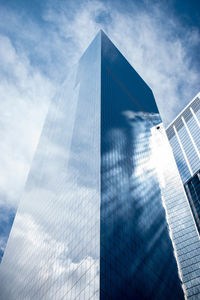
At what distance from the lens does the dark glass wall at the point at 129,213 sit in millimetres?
34906

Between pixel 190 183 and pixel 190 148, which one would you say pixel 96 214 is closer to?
pixel 190 183

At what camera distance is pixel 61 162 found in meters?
68.2

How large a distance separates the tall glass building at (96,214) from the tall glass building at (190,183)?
2965 centimetres

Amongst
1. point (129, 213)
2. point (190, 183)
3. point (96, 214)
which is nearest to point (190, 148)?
point (190, 183)

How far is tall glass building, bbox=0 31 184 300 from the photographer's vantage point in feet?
116

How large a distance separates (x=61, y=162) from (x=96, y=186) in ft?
89.1

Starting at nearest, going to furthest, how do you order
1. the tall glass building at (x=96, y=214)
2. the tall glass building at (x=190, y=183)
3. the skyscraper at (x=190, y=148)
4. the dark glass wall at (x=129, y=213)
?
the dark glass wall at (x=129, y=213) < the tall glass building at (x=96, y=214) < the tall glass building at (x=190, y=183) < the skyscraper at (x=190, y=148)

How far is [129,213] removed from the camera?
1822 inches

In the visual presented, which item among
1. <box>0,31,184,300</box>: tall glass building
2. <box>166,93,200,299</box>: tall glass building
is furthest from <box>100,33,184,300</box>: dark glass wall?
<box>166,93,200,299</box>: tall glass building

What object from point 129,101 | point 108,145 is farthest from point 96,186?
point 129,101

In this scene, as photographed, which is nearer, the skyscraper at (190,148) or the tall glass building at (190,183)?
the tall glass building at (190,183)

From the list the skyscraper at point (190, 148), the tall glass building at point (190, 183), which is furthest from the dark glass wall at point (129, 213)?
the skyscraper at point (190, 148)

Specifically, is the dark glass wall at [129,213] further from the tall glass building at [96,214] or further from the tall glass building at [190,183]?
the tall glass building at [190,183]

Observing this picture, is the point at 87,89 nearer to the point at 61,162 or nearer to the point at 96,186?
the point at 61,162
